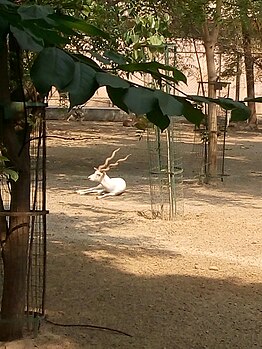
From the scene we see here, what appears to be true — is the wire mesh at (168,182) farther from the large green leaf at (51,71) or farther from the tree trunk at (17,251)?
the large green leaf at (51,71)

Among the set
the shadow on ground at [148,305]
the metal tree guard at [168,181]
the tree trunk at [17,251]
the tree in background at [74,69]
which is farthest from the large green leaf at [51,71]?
the metal tree guard at [168,181]

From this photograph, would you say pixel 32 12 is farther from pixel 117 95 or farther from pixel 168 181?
pixel 168 181

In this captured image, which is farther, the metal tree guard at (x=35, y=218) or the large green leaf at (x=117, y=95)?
the metal tree guard at (x=35, y=218)

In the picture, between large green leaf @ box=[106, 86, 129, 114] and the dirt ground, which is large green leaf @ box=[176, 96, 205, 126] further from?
the dirt ground

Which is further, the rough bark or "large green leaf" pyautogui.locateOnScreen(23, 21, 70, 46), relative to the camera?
the rough bark

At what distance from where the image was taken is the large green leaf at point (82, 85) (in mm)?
1492

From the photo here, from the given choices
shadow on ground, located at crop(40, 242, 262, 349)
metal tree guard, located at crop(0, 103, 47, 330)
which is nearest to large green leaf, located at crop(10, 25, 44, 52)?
metal tree guard, located at crop(0, 103, 47, 330)

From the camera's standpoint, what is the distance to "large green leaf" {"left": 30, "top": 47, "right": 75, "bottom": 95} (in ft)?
4.89

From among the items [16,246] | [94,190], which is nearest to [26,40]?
[16,246]

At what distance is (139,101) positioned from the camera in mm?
1575

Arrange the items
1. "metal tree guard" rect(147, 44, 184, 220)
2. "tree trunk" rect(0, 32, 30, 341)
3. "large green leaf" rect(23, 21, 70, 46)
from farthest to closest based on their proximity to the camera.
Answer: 1. "metal tree guard" rect(147, 44, 184, 220)
2. "tree trunk" rect(0, 32, 30, 341)
3. "large green leaf" rect(23, 21, 70, 46)

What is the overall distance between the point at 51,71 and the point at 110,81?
137 mm

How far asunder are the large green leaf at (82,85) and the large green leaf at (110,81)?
10 mm

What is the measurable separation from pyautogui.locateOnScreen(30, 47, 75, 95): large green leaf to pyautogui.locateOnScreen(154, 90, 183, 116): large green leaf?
20 centimetres
